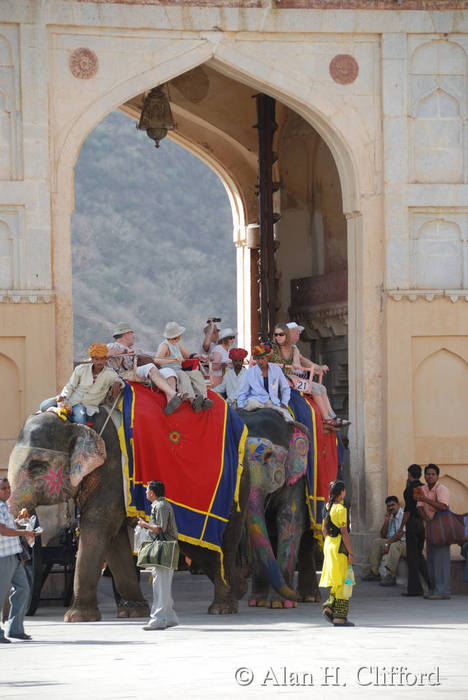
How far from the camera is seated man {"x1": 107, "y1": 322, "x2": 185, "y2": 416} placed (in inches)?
445

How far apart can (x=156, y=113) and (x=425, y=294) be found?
12.4 ft

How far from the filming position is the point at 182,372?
11.5 m

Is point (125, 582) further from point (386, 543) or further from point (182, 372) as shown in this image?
point (386, 543)

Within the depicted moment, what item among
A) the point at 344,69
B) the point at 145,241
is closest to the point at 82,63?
the point at 344,69

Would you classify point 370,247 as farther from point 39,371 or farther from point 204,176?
point 204,176

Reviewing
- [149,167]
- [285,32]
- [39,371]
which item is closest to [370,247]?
[285,32]

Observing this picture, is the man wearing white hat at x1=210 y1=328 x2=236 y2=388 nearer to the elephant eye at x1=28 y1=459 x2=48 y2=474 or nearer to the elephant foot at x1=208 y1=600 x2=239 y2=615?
the elephant foot at x1=208 y1=600 x2=239 y2=615

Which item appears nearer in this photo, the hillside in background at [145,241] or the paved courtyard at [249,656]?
the paved courtyard at [249,656]

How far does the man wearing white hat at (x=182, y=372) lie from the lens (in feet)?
37.5

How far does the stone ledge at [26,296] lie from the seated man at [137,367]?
7.39ft

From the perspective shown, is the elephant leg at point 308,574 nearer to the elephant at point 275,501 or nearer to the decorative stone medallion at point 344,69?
the elephant at point 275,501

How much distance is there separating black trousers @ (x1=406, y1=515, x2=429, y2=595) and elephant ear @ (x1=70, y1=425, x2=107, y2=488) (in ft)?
11.1

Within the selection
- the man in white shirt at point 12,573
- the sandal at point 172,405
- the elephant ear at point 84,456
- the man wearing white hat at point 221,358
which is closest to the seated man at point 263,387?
the sandal at point 172,405

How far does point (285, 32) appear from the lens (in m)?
14.8
